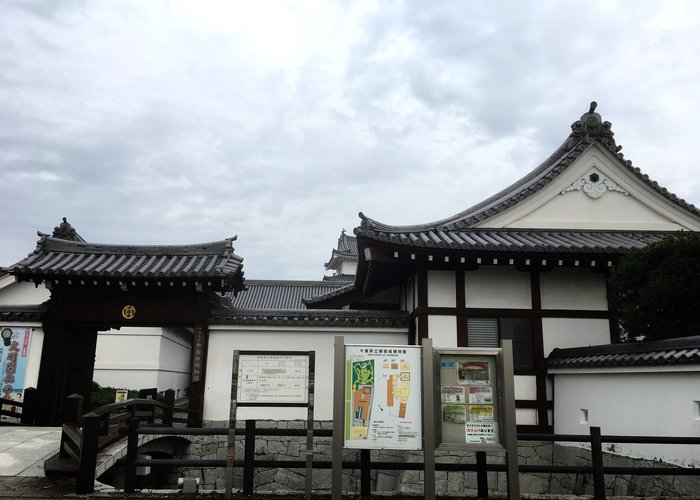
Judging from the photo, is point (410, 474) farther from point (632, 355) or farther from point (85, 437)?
point (85, 437)

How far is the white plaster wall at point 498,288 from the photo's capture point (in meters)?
12.5

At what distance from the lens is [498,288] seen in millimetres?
12594

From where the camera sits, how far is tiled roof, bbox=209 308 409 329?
538 inches

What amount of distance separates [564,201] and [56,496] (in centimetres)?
1205

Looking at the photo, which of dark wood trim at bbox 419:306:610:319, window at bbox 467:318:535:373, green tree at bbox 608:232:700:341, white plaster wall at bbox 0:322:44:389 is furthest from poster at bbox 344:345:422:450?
white plaster wall at bbox 0:322:44:389

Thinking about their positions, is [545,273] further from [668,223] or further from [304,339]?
[304,339]

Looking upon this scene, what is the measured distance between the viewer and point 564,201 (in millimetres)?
13805

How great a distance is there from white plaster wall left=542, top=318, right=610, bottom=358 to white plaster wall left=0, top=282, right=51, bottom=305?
20672 millimetres

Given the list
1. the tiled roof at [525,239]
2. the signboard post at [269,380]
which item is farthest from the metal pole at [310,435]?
the tiled roof at [525,239]

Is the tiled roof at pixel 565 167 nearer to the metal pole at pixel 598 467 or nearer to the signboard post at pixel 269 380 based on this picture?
the signboard post at pixel 269 380

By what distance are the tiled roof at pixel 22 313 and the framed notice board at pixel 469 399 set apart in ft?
37.1

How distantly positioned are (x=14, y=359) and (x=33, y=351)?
19.6 inches

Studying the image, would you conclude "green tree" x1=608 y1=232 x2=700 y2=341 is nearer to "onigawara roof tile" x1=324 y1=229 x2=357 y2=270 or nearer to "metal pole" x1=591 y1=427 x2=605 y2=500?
"metal pole" x1=591 y1=427 x2=605 y2=500

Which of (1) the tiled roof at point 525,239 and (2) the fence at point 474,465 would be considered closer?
(2) the fence at point 474,465
